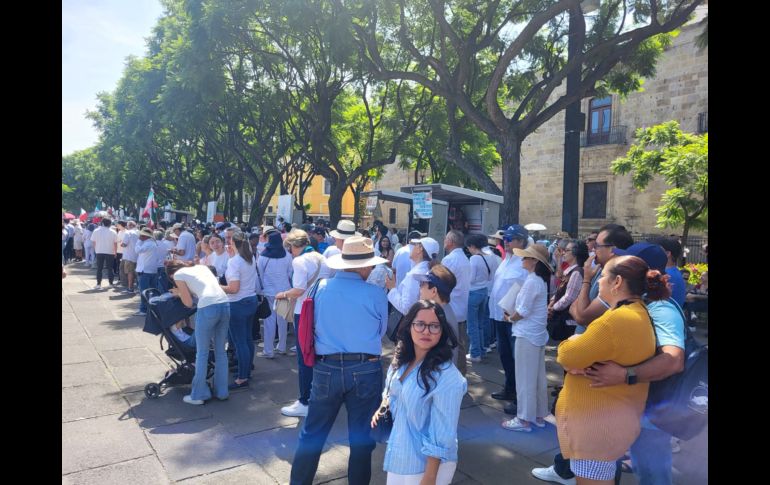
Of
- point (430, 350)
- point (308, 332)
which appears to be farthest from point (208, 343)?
point (430, 350)

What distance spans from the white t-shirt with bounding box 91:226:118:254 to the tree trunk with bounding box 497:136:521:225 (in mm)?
10614

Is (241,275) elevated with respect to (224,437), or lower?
elevated

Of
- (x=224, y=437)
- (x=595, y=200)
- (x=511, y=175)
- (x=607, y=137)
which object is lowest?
(x=224, y=437)

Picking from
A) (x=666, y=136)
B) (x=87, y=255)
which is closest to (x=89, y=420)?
(x=666, y=136)

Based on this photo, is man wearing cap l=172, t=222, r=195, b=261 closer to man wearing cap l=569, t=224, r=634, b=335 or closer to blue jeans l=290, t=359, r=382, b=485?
blue jeans l=290, t=359, r=382, b=485

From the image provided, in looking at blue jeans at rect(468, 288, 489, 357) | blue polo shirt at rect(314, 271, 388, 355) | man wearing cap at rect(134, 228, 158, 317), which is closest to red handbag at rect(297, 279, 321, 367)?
blue polo shirt at rect(314, 271, 388, 355)

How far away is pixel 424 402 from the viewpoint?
2.49 m

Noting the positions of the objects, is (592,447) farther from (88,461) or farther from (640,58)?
(640,58)

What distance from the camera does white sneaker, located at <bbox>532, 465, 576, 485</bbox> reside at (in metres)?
3.71

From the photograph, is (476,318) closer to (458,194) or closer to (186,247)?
(458,194)

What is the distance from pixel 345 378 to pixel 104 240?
12.9m

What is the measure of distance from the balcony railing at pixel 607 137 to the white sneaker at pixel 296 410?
22.8 meters
